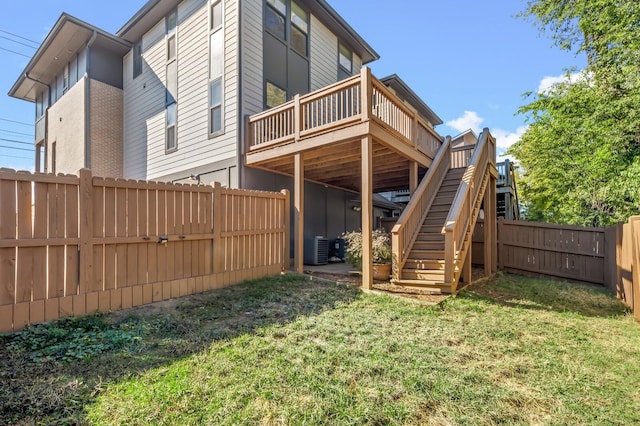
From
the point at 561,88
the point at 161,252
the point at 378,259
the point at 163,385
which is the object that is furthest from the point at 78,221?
the point at 561,88

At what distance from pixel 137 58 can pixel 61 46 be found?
328 centimetres

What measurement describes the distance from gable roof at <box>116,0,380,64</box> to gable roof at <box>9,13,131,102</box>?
65 cm

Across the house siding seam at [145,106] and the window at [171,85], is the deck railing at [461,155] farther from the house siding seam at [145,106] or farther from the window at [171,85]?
the house siding seam at [145,106]

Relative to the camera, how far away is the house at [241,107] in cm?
712

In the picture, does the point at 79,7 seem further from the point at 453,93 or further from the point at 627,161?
the point at 627,161

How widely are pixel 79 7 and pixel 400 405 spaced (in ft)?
60.4

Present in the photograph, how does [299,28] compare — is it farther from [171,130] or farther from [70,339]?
[70,339]

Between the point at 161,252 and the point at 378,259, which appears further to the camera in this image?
the point at 378,259

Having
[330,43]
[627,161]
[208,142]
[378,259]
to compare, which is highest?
[330,43]

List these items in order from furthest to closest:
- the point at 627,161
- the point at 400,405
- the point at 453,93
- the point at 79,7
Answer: the point at 453,93, the point at 79,7, the point at 627,161, the point at 400,405

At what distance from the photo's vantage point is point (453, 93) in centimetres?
1673

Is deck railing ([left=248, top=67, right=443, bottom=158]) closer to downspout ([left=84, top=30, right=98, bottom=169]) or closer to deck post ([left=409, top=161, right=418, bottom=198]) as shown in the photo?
deck post ([left=409, top=161, right=418, bottom=198])

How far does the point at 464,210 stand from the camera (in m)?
6.51

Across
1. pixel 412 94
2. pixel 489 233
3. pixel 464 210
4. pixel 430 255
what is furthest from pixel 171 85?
pixel 412 94
